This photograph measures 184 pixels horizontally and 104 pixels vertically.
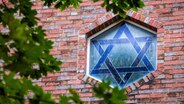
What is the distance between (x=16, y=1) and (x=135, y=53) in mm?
3312

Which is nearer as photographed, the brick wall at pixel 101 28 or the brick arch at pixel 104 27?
the brick wall at pixel 101 28

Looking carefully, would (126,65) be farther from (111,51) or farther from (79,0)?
(79,0)

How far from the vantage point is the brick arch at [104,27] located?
8.17m

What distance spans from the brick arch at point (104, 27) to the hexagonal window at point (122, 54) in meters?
0.10

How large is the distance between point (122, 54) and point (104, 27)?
51 cm

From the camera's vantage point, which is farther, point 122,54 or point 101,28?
point 101,28

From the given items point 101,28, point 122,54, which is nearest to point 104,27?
point 101,28

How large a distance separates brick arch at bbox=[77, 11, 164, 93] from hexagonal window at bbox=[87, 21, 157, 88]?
10 cm

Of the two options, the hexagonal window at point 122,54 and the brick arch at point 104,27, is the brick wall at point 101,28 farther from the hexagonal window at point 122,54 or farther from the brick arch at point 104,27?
the hexagonal window at point 122,54

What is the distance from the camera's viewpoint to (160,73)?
811cm

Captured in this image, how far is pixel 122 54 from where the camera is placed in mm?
8602

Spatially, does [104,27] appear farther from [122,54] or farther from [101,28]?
[122,54]

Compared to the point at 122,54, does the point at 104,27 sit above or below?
above

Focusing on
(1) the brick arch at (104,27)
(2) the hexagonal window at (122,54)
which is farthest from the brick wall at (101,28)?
(2) the hexagonal window at (122,54)
